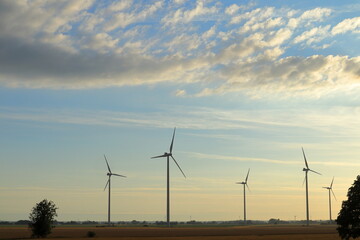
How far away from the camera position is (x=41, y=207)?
12606 centimetres

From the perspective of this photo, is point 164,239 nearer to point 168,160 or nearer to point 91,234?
point 91,234

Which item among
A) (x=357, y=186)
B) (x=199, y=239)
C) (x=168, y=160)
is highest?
(x=168, y=160)

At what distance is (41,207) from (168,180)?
6222cm

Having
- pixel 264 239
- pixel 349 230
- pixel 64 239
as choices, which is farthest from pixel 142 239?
pixel 349 230

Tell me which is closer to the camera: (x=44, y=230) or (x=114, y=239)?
(x=114, y=239)

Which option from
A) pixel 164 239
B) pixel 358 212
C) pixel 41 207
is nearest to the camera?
pixel 358 212

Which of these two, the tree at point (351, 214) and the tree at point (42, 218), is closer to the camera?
the tree at point (351, 214)

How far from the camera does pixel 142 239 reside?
11525 centimetres

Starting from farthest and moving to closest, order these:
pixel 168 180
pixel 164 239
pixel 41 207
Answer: pixel 168 180 < pixel 41 207 < pixel 164 239

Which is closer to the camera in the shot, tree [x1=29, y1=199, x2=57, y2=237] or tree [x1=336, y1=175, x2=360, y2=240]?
tree [x1=336, y1=175, x2=360, y2=240]

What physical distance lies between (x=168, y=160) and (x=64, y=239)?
258 ft

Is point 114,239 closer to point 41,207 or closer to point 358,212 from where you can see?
point 41,207

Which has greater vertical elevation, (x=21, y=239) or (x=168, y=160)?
(x=168, y=160)

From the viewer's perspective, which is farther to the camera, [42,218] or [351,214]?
[42,218]
